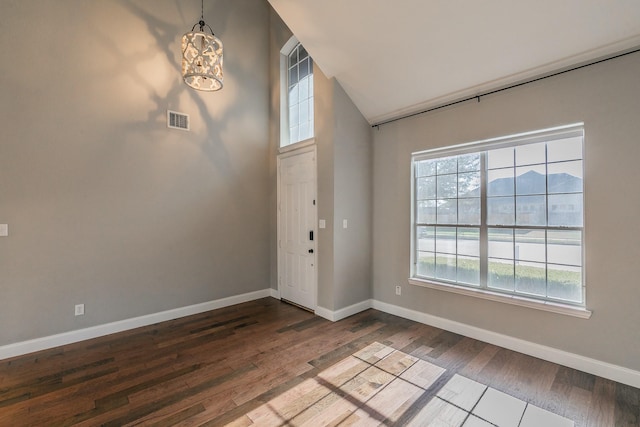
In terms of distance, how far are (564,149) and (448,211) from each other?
1.23 metres

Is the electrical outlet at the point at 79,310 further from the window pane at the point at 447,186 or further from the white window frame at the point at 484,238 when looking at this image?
the window pane at the point at 447,186

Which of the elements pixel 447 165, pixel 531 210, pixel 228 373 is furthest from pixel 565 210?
pixel 228 373

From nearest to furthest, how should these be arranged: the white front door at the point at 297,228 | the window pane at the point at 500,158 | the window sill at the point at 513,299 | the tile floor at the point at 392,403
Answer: the tile floor at the point at 392,403 < the window sill at the point at 513,299 < the window pane at the point at 500,158 < the white front door at the point at 297,228

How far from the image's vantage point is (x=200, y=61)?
3.17 meters

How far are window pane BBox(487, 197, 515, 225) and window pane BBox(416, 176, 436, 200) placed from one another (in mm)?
659

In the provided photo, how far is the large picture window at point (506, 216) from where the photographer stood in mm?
2617

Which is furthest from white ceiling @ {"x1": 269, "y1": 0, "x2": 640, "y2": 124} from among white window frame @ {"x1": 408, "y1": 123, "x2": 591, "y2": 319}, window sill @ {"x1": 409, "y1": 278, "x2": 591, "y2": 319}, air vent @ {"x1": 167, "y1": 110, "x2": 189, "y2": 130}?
window sill @ {"x1": 409, "y1": 278, "x2": 591, "y2": 319}

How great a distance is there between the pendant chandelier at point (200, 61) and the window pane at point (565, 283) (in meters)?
4.10

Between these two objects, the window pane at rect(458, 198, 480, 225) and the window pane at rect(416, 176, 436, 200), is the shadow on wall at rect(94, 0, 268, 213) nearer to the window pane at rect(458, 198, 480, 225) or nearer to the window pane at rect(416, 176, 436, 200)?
the window pane at rect(416, 176, 436, 200)

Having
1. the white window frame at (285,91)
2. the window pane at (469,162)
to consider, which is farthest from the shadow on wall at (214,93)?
the window pane at (469,162)

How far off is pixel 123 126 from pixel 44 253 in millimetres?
1645

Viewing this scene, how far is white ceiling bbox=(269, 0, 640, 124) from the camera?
2.27m

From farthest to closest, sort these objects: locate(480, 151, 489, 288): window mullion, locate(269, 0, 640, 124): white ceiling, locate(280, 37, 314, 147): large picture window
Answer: locate(280, 37, 314, 147): large picture window
locate(480, 151, 489, 288): window mullion
locate(269, 0, 640, 124): white ceiling

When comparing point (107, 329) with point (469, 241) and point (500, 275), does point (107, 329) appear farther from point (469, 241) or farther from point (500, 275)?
point (500, 275)
